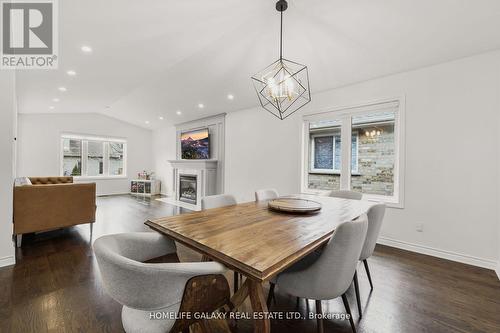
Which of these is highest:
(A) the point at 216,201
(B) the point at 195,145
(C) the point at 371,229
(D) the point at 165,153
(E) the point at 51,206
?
(B) the point at 195,145

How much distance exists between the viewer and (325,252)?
123cm

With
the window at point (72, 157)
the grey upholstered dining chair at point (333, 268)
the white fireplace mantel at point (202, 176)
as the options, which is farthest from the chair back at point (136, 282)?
the window at point (72, 157)

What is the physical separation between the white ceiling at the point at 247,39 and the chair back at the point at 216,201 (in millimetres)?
2020

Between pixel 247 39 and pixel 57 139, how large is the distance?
6901mm

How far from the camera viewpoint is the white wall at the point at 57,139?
6.02m

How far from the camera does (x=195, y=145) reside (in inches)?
250

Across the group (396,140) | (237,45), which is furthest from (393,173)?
(237,45)

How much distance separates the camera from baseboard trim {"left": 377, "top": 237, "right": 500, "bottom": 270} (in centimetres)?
243

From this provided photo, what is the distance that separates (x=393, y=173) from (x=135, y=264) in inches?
A: 140

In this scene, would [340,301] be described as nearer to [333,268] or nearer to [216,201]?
[333,268]

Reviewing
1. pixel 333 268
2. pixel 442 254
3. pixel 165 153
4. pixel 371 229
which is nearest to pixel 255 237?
pixel 333 268

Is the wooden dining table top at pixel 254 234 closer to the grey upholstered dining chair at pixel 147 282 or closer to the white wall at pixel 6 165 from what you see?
the grey upholstered dining chair at pixel 147 282

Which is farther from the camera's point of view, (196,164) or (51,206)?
(196,164)

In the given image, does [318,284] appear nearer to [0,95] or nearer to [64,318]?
[64,318]
